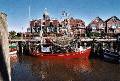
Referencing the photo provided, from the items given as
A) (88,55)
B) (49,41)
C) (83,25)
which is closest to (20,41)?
(49,41)

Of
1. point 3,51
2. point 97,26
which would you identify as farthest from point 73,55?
point 3,51

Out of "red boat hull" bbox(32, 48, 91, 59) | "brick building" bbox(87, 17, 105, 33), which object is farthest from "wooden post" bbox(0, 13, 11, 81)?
"brick building" bbox(87, 17, 105, 33)

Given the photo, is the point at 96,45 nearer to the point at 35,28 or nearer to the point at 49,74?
the point at 49,74

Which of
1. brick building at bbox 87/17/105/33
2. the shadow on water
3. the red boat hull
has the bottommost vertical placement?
the red boat hull

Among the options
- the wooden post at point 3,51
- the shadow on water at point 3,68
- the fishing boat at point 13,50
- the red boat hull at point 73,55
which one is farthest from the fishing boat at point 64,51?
the shadow on water at point 3,68

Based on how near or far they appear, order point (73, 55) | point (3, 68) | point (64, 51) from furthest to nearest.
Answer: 1. point (64, 51)
2. point (73, 55)
3. point (3, 68)

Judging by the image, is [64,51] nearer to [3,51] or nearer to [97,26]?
[97,26]

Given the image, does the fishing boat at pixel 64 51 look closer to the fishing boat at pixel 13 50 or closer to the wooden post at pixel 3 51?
the fishing boat at pixel 13 50

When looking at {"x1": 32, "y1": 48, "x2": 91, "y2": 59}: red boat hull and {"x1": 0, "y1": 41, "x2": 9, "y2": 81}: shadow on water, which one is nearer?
{"x1": 0, "y1": 41, "x2": 9, "y2": 81}: shadow on water

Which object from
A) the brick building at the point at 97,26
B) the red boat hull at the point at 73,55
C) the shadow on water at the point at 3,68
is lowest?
the red boat hull at the point at 73,55

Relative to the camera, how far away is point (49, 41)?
79000 mm

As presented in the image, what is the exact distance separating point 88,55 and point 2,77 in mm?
59010

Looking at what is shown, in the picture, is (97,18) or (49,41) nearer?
(49,41)

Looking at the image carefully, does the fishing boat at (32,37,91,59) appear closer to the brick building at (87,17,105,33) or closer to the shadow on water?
the brick building at (87,17,105,33)
